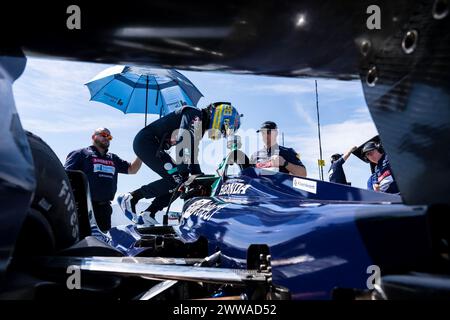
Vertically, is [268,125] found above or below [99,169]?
above

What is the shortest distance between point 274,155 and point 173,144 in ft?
5.87

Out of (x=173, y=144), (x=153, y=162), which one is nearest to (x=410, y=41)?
(x=173, y=144)

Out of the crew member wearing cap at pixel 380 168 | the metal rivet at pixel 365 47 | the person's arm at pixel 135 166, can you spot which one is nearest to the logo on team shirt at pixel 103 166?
the person's arm at pixel 135 166

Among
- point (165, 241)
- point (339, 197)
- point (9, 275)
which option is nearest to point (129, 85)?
point (165, 241)

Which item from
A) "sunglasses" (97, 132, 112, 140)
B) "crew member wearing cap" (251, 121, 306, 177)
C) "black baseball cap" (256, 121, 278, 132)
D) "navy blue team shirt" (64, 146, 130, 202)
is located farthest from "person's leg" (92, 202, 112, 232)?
"black baseball cap" (256, 121, 278, 132)

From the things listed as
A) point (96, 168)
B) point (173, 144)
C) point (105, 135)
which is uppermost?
point (105, 135)

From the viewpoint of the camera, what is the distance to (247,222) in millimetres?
1921

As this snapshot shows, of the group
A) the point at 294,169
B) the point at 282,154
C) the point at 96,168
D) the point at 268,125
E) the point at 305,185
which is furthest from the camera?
the point at 96,168

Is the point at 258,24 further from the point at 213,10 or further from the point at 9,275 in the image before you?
the point at 9,275

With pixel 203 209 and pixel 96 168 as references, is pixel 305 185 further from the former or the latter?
pixel 96 168

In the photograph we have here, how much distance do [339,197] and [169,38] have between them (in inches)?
56.7

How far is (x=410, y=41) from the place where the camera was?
0.82 meters

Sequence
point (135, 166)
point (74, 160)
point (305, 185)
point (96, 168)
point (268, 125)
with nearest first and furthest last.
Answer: point (305, 185) < point (268, 125) < point (74, 160) < point (96, 168) < point (135, 166)
